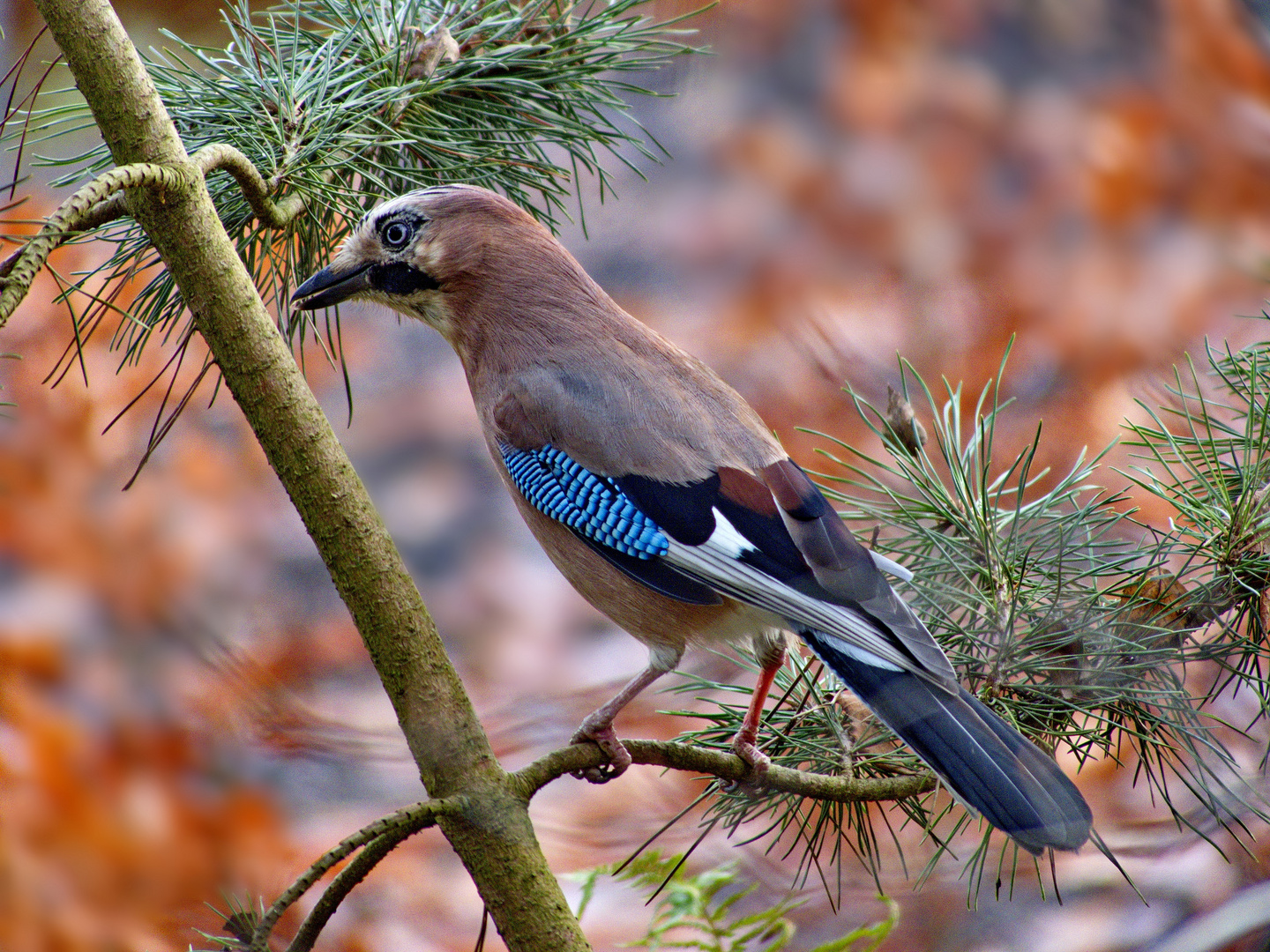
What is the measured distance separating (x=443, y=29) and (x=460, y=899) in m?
1.44

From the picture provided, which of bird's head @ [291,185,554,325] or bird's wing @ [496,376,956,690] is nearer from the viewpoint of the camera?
bird's wing @ [496,376,956,690]

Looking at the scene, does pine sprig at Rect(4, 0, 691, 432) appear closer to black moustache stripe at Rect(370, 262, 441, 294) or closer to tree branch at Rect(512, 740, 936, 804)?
black moustache stripe at Rect(370, 262, 441, 294)

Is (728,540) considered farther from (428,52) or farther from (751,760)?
(428,52)

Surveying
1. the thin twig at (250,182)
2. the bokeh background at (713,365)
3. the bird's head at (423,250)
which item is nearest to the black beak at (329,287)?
the bird's head at (423,250)

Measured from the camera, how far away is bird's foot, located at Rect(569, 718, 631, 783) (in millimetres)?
833

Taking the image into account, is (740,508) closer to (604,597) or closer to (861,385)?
(604,597)

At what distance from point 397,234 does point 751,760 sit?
59 cm

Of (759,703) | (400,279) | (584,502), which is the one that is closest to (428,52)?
(400,279)

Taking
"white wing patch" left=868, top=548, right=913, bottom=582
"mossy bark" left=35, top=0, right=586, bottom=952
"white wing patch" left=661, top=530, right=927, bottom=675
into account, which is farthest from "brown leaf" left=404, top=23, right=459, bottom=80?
"white wing patch" left=868, top=548, right=913, bottom=582

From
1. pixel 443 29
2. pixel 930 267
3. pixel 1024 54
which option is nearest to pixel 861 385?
pixel 930 267

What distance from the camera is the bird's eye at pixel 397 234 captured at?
1.04 m

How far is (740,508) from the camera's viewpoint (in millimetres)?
949

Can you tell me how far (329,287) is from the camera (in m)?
1.00

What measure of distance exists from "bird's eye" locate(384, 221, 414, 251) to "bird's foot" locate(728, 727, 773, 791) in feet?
1.84
